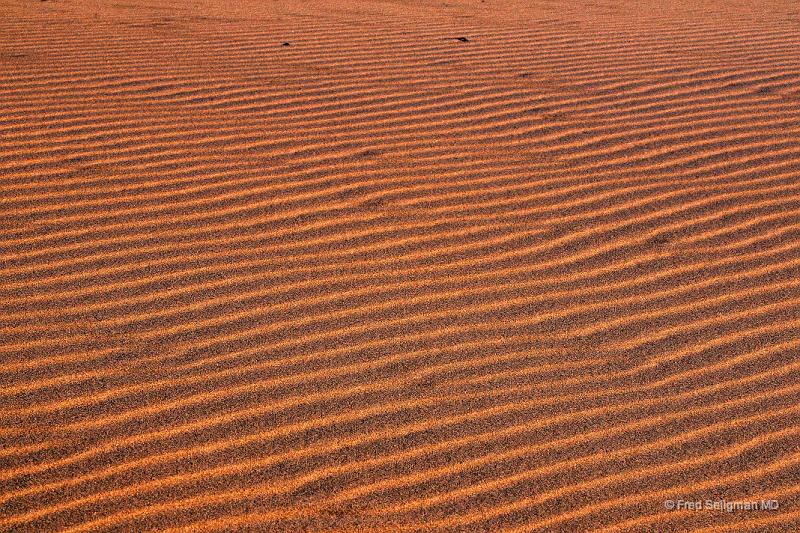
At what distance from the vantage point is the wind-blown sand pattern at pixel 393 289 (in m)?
3.18

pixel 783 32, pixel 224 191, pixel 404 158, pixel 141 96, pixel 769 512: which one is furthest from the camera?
pixel 783 32

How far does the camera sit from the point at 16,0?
8.19 meters

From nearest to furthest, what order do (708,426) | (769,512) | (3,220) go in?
(769,512)
(708,426)
(3,220)

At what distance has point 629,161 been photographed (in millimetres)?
5336

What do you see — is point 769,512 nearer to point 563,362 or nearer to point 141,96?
point 563,362

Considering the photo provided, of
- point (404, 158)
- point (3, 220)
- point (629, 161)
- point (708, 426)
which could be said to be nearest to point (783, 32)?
point (629, 161)

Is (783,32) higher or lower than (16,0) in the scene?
lower

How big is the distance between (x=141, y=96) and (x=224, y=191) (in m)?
1.44

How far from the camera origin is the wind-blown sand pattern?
318 centimetres

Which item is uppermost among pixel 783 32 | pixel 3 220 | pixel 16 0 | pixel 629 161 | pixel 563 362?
pixel 16 0

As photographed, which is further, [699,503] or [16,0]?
[16,0]

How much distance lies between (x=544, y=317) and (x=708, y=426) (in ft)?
2.80

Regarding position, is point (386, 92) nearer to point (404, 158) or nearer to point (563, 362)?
point (404, 158)

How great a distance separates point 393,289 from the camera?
4.18m
